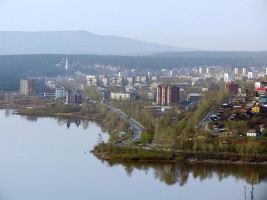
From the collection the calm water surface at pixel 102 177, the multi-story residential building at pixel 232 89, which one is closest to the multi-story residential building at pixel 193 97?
the multi-story residential building at pixel 232 89

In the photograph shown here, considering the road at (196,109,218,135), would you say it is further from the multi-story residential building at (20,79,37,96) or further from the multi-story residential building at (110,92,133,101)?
the multi-story residential building at (20,79,37,96)

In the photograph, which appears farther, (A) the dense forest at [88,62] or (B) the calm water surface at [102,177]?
(A) the dense forest at [88,62]

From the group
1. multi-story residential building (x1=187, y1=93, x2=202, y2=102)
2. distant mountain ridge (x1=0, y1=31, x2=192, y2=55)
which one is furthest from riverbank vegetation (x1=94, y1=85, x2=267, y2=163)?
distant mountain ridge (x1=0, y1=31, x2=192, y2=55)

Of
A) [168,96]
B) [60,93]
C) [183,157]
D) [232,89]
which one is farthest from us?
[60,93]

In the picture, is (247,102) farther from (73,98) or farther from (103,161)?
(73,98)

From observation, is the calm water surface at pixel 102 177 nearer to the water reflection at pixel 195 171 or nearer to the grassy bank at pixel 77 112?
the water reflection at pixel 195 171

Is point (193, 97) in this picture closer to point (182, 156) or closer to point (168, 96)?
point (168, 96)

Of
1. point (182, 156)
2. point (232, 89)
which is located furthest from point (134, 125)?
point (232, 89)

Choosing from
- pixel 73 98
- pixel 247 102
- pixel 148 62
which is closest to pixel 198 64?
pixel 148 62
